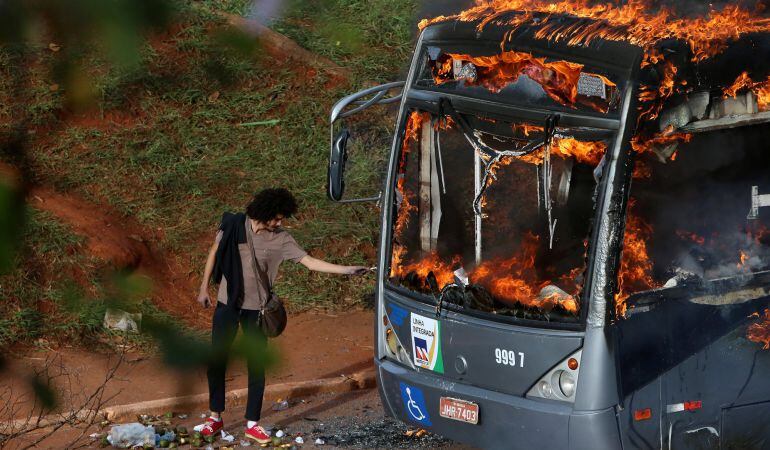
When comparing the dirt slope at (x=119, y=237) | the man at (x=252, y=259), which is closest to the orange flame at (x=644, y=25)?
the man at (x=252, y=259)

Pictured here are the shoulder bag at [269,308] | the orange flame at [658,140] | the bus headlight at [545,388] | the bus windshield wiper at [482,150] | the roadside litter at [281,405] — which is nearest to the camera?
the orange flame at [658,140]

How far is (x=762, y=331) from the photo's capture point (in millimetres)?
5984

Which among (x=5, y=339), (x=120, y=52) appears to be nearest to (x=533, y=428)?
(x=120, y=52)

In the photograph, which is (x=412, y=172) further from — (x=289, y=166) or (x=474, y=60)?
(x=289, y=166)

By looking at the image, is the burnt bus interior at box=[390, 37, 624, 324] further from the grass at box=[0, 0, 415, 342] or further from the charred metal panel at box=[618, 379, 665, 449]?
the grass at box=[0, 0, 415, 342]

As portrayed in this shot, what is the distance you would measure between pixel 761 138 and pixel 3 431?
520cm

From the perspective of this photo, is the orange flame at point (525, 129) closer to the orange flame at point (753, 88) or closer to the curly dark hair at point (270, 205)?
the orange flame at point (753, 88)

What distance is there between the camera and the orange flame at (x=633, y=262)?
5754 millimetres

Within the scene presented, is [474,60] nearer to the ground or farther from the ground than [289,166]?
farther from the ground

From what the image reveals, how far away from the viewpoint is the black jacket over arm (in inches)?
289

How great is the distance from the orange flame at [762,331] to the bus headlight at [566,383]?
1025mm

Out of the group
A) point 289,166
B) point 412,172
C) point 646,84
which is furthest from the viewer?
point 289,166

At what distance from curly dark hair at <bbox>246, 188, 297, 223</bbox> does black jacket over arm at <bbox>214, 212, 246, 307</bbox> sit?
0.17 m

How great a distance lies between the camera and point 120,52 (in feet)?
5.69
